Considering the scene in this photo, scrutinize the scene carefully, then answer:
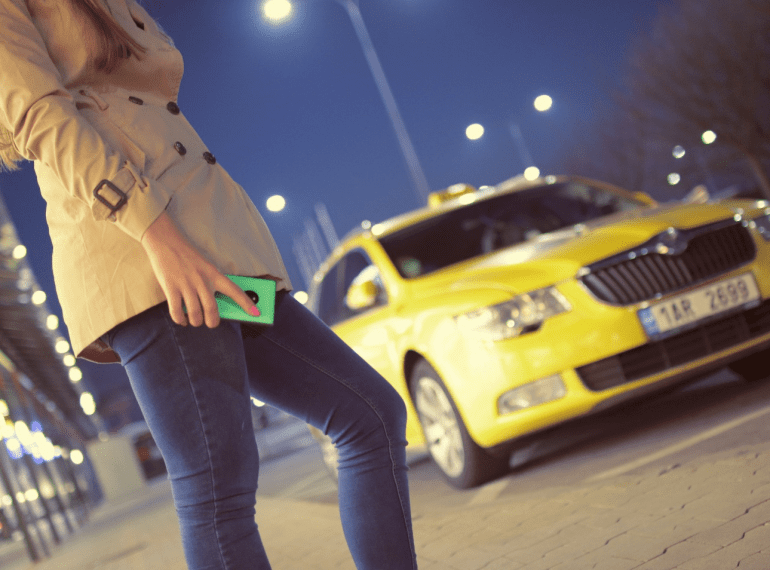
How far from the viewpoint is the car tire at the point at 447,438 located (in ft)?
16.5

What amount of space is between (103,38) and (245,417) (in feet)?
2.91

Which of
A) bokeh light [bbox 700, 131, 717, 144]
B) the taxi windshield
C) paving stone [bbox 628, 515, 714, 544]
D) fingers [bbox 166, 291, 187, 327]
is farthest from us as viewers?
bokeh light [bbox 700, 131, 717, 144]

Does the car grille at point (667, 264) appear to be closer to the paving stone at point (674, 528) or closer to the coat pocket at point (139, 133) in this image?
the paving stone at point (674, 528)

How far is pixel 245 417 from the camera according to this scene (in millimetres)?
1901

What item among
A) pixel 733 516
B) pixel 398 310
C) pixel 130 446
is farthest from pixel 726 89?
pixel 733 516

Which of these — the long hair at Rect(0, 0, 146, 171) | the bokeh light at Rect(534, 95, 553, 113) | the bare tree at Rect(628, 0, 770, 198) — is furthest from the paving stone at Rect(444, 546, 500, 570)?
the bare tree at Rect(628, 0, 770, 198)

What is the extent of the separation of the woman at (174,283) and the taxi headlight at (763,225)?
3.87 m

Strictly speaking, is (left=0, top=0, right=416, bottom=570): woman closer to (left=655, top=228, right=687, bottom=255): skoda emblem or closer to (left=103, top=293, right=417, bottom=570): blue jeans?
(left=103, top=293, right=417, bottom=570): blue jeans

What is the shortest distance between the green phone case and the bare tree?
73.2 feet

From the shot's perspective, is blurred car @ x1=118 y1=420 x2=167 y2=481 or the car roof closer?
the car roof

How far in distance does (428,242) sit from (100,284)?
433 cm

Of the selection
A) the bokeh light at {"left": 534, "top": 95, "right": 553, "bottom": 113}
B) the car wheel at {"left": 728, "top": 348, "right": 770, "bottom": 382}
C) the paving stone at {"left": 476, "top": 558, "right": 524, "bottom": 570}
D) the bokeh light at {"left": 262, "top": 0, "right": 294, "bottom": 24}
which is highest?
the bokeh light at {"left": 262, "top": 0, "right": 294, "bottom": 24}

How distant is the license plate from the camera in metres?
4.75

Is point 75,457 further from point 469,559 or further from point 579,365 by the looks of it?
point 469,559
